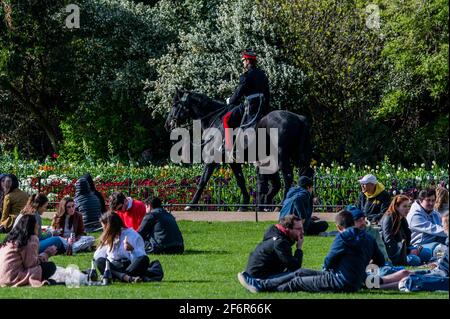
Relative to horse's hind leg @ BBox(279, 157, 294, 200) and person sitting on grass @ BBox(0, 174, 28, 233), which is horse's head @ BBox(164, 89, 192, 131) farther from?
person sitting on grass @ BBox(0, 174, 28, 233)

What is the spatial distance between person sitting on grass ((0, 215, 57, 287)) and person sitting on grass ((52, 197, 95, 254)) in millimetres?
3647

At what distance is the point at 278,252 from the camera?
45.5 ft

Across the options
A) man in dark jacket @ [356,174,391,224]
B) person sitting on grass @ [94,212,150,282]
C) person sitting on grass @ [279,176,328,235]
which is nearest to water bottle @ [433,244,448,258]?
person sitting on grass @ [279,176,328,235]

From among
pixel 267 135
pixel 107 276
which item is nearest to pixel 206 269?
pixel 107 276

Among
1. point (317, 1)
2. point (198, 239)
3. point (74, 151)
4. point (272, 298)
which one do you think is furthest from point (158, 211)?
point (74, 151)

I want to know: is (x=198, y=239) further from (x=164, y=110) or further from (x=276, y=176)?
(x=164, y=110)

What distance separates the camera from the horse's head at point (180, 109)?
2645cm

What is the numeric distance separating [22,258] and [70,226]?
162 inches

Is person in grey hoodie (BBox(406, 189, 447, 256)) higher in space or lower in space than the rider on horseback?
lower

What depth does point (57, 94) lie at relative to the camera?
39375 millimetres

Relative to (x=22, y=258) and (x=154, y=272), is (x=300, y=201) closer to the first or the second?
(x=154, y=272)

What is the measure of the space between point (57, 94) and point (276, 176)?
50.6 ft

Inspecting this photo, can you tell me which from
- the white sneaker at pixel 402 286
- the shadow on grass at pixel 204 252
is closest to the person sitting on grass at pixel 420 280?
the white sneaker at pixel 402 286

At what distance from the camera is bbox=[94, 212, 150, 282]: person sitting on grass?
1510 cm
